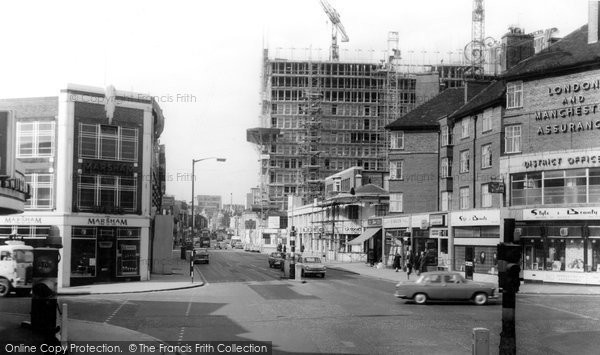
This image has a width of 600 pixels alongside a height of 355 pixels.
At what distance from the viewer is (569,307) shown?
2805 cm

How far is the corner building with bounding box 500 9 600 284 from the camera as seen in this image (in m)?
40.3

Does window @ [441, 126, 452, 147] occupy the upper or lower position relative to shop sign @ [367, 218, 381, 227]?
upper

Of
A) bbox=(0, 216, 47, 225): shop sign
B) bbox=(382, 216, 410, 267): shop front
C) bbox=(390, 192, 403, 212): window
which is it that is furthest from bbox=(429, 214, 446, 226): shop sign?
bbox=(0, 216, 47, 225): shop sign

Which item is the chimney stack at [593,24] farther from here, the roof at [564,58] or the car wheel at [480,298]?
the car wheel at [480,298]

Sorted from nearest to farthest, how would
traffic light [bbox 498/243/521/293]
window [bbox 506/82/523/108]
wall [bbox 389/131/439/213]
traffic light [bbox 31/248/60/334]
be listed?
1. traffic light [bbox 498/243/521/293]
2. traffic light [bbox 31/248/60/334]
3. window [bbox 506/82/523/108]
4. wall [bbox 389/131/439/213]

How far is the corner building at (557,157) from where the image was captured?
40.3m

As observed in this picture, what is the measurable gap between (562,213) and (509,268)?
32.2 metres

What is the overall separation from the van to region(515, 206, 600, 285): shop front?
26.7 m

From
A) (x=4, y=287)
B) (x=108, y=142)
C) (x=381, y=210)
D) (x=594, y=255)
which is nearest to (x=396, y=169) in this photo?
(x=381, y=210)

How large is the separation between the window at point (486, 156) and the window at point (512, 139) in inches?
97.8

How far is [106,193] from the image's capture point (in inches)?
1633

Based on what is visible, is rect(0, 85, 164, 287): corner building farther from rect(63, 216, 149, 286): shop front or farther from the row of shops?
the row of shops

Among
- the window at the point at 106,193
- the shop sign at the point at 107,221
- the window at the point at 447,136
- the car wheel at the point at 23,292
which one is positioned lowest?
the car wheel at the point at 23,292

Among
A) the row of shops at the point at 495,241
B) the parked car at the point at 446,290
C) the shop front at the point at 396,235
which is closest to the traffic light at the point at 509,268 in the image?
the parked car at the point at 446,290
